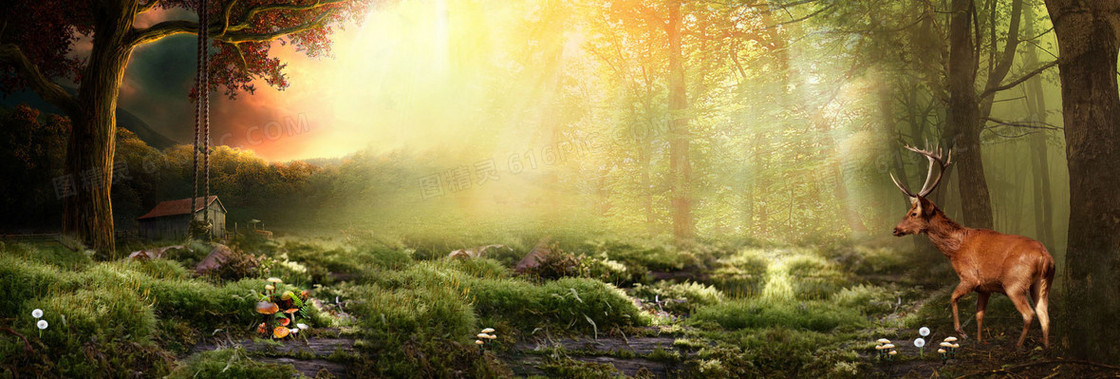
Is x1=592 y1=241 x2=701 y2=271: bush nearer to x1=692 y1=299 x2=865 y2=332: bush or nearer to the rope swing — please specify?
x1=692 y1=299 x2=865 y2=332: bush

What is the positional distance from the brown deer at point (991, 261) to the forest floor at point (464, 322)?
0.49 m

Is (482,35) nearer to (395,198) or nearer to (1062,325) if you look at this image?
(395,198)

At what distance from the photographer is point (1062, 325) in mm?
5223

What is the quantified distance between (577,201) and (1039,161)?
13.0 meters

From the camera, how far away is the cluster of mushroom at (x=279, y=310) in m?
5.20

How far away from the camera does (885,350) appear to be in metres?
5.55

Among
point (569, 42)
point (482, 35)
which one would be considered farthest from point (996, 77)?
point (482, 35)

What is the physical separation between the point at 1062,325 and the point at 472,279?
5.53 m

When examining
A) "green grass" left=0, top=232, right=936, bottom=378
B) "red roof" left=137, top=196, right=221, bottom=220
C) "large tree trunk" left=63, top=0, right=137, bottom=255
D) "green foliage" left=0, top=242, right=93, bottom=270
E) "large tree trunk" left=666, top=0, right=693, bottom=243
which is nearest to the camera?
"green grass" left=0, top=232, right=936, bottom=378

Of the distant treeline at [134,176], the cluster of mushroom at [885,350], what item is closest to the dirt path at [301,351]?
the distant treeline at [134,176]

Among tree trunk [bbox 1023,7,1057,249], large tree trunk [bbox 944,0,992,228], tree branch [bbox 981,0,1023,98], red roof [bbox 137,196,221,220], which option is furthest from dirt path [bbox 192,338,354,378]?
tree trunk [bbox 1023,7,1057,249]

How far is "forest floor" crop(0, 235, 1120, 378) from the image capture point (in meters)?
4.69

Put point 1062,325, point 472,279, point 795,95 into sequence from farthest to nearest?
point 795,95 → point 472,279 → point 1062,325

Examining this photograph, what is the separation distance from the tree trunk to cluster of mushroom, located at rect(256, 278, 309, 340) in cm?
1468
